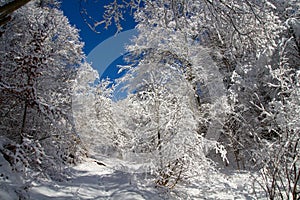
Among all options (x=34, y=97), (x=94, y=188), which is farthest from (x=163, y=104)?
(x=34, y=97)

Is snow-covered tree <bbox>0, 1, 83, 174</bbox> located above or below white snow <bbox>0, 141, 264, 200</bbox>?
above

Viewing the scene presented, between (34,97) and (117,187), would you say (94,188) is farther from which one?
(34,97)

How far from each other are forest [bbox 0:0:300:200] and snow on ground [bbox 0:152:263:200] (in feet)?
0.09

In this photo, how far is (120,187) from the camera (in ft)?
17.0

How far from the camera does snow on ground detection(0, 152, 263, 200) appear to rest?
366cm

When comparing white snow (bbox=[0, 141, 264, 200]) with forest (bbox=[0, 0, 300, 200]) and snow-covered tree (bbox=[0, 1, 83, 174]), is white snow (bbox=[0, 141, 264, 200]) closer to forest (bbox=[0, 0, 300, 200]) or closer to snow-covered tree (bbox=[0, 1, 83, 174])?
forest (bbox=[0, 0, 300, 200])

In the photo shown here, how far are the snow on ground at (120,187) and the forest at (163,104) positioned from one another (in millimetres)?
28

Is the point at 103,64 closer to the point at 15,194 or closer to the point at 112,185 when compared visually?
the point at 112,185

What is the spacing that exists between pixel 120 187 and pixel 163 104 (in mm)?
2230

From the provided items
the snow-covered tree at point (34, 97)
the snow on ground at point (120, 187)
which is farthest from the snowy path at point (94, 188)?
the snow-covered tree at point (34, 97)

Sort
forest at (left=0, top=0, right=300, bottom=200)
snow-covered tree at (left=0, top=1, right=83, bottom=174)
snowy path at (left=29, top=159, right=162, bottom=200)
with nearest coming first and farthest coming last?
forest at (left=0, top=0, right=300, bottom=200) → snowy path at (left=29, top=159, right=162, bottom=200) → snow-covered tree at (left=0, top=1, right=83, bottom=174)

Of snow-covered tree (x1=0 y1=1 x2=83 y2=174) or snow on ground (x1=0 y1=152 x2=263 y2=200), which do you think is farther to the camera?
snow-covered tree (x1=0 y1=1 x2=83 y2=174)

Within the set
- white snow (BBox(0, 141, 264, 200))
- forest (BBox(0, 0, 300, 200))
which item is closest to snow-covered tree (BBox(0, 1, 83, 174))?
forest (BBox(0, 0, 300, 200))

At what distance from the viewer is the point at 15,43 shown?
5910 millimetres
